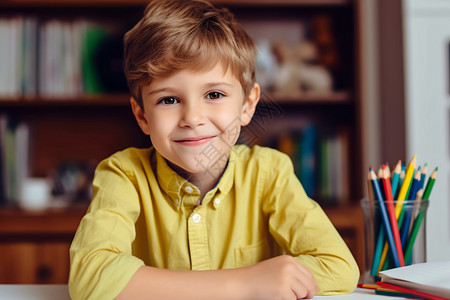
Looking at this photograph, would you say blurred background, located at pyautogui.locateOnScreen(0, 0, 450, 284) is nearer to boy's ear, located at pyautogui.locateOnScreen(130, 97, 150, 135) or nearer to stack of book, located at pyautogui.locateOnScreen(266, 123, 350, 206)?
stack of book, located at pyautogui.locateOnScreen(266, 123, 350, 206)

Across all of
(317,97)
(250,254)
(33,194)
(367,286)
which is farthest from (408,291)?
(33,194)

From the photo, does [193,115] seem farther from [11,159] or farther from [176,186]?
[11,159]

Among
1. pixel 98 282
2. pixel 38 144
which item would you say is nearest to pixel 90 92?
pixel 38 144

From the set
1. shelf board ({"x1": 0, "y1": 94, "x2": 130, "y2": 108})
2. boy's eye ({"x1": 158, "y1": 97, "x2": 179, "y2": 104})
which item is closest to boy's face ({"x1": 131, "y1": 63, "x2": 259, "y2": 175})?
boy's eye ({"x1": 158, "y1": 97, "x2": 179, "y2": 104})

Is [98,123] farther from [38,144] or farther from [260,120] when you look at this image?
[260,120]

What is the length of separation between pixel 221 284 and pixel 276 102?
158 cm

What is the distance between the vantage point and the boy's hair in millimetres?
771

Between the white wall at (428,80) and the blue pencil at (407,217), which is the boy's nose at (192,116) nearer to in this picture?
the blue pencil at (407,217)

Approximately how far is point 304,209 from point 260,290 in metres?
0.24

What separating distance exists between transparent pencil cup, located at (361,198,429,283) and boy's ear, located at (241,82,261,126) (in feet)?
0.87

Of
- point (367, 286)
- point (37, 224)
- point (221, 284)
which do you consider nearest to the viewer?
point (221, 284)

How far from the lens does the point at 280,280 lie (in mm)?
632

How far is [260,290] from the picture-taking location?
2.04ft

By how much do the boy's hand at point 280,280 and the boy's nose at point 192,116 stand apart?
24 cm
